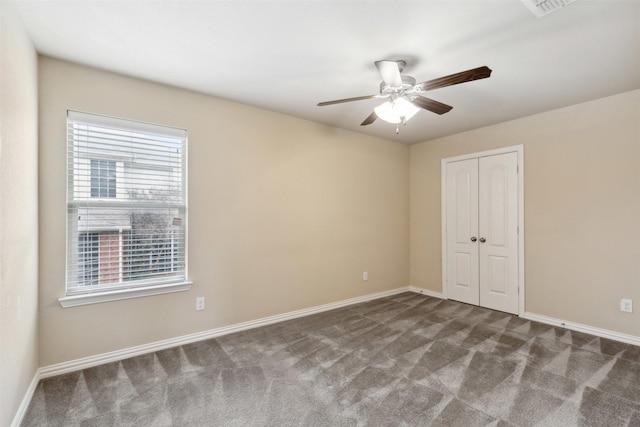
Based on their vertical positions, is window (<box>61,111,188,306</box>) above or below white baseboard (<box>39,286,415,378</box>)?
above

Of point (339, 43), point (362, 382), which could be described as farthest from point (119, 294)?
point (339, 43)

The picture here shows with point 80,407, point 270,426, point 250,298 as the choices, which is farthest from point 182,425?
point 250,298

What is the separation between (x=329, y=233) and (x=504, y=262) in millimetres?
2272

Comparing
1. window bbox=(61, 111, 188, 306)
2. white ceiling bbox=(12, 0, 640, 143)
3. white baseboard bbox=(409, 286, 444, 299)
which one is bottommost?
white baseboard bbox=(409, 286, 444, 299)

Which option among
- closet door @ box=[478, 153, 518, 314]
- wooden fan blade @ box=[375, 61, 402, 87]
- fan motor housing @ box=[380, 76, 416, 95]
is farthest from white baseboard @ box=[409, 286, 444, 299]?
wooden fan blade @ box=[375, 61, 402, 87]

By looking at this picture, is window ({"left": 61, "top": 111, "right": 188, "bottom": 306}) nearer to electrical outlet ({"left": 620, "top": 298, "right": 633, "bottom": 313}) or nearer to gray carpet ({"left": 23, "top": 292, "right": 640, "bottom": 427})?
gray carpet ({"left": 23, "top": 292, "right": 640, "bottom": 427})

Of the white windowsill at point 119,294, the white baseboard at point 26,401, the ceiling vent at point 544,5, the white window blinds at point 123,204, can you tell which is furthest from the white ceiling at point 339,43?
the white baseboard at point 26,401

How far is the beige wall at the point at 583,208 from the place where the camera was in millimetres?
3000

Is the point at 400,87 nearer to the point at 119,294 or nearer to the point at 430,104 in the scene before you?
the point at 430,104

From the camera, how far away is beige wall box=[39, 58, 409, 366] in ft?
7.77

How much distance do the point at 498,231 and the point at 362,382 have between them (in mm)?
2825

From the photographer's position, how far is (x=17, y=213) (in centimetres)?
182

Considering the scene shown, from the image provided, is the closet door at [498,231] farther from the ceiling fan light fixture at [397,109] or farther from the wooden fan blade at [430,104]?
the ceiling fan light fixture at [397,109]

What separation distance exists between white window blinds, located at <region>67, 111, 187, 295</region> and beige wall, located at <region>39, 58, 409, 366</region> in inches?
3.4
